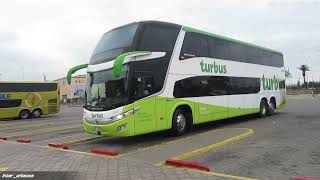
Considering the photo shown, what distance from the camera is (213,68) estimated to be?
16594mm

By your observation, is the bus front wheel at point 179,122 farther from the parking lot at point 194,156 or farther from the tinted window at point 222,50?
the tinted window at point 222,50

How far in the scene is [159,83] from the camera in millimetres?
13516

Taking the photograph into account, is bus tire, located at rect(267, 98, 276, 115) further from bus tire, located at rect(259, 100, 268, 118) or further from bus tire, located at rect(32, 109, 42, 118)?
bus tire, located at rect(32, 109, 42, 118)

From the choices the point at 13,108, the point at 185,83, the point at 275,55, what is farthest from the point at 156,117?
the point at 13,108

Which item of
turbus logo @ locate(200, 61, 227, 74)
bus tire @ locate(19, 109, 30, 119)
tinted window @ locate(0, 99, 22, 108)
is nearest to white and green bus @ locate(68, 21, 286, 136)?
turbus logo @ locate(200, 61, 227, 74)

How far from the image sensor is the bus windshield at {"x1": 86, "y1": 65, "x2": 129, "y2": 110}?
1245 cm

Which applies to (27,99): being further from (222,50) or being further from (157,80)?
(157,80)

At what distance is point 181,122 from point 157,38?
3091 millimetres

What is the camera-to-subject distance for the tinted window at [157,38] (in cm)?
1309

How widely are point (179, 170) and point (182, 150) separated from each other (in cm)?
277

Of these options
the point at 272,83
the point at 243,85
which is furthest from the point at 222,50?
the point at 272,83

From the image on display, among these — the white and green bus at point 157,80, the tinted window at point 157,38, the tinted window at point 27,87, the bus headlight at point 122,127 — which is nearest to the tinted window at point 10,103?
the tinted window at point 27,87

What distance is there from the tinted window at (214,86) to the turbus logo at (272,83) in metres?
0.88

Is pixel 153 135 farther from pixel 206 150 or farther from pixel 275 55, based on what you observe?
pixel 275 55
